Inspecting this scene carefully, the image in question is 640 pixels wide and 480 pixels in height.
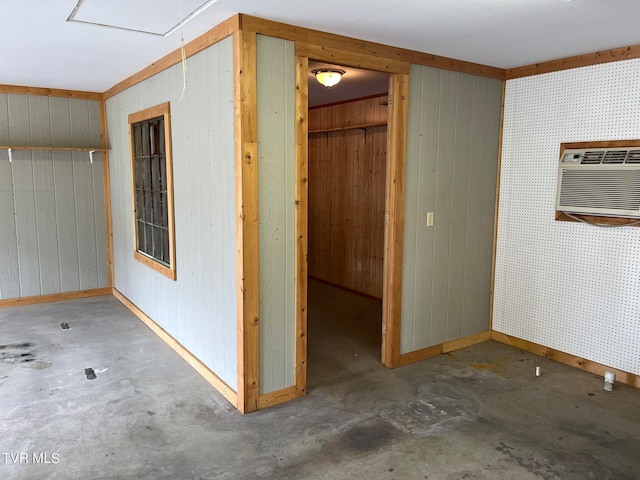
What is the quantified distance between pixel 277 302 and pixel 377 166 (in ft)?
10.3

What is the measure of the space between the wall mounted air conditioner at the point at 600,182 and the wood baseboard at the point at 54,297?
5.28 metres

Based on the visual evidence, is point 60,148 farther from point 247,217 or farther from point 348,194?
point 247,217

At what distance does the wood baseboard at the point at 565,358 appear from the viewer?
350cm

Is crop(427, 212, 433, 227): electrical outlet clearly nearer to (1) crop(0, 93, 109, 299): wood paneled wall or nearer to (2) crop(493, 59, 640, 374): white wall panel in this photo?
(2) crop(493, 59, 640, 374): white wall panel

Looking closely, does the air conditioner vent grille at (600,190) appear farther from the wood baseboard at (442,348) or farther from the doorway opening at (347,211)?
the doorway opening at (347,211)

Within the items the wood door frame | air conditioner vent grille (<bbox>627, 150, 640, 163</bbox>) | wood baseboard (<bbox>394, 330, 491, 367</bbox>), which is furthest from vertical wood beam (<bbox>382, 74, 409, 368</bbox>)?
air conditioner vent grille (<bbox>627, 150, 640, 163</bbox>)

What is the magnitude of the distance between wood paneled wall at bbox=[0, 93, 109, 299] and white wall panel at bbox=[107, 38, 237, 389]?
61.7 inches

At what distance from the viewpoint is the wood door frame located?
3.05 m

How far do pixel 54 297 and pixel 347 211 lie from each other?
12.5ft

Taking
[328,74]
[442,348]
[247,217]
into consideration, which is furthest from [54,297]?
[442,348]

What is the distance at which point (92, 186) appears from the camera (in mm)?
5801

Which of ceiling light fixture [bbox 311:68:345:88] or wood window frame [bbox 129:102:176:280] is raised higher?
ceiling light fixture [bbox 311:68:345:88]

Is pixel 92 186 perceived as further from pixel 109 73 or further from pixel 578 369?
pixel 578 369

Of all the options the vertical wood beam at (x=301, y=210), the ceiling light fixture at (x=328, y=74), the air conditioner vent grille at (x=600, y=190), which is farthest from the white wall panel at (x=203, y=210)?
the air conditioner vent grille at (x=600, y=190)
